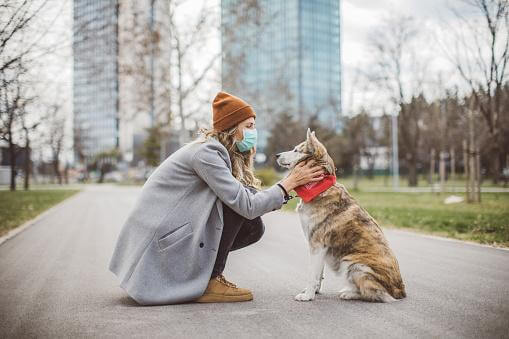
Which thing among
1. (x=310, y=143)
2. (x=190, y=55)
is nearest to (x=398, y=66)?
(x=190, y=55)

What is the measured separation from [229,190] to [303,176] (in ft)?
2.28

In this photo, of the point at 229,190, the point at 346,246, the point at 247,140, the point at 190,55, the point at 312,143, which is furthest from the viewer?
the point at 190,55

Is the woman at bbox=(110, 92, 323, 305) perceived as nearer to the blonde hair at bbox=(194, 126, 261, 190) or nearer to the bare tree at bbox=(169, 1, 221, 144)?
the blonde hair at bbox=(194, 126, 261, 190)

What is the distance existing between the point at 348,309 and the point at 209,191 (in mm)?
1613

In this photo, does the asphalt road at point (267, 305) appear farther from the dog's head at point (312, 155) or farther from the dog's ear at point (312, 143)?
the dog's ear at point (312, 143)

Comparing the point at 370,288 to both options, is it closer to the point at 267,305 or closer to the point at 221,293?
the point at 267,305

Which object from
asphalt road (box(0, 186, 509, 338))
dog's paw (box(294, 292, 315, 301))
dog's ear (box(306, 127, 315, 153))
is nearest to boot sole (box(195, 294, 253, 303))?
asphalt road (box(0, 186, 509, 338))

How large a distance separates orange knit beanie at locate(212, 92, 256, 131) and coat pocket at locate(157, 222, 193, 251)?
1018 mm

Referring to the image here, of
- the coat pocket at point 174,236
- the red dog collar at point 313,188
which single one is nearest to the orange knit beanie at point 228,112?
the red dog collar at point 313,188

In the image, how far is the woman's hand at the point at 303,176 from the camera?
4.50 m

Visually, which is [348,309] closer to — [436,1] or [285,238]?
[285,238]

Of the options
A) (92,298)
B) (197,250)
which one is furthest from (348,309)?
(92,298)

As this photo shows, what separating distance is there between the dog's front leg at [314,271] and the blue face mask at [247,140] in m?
1.16

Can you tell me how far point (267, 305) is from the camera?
447 cm
